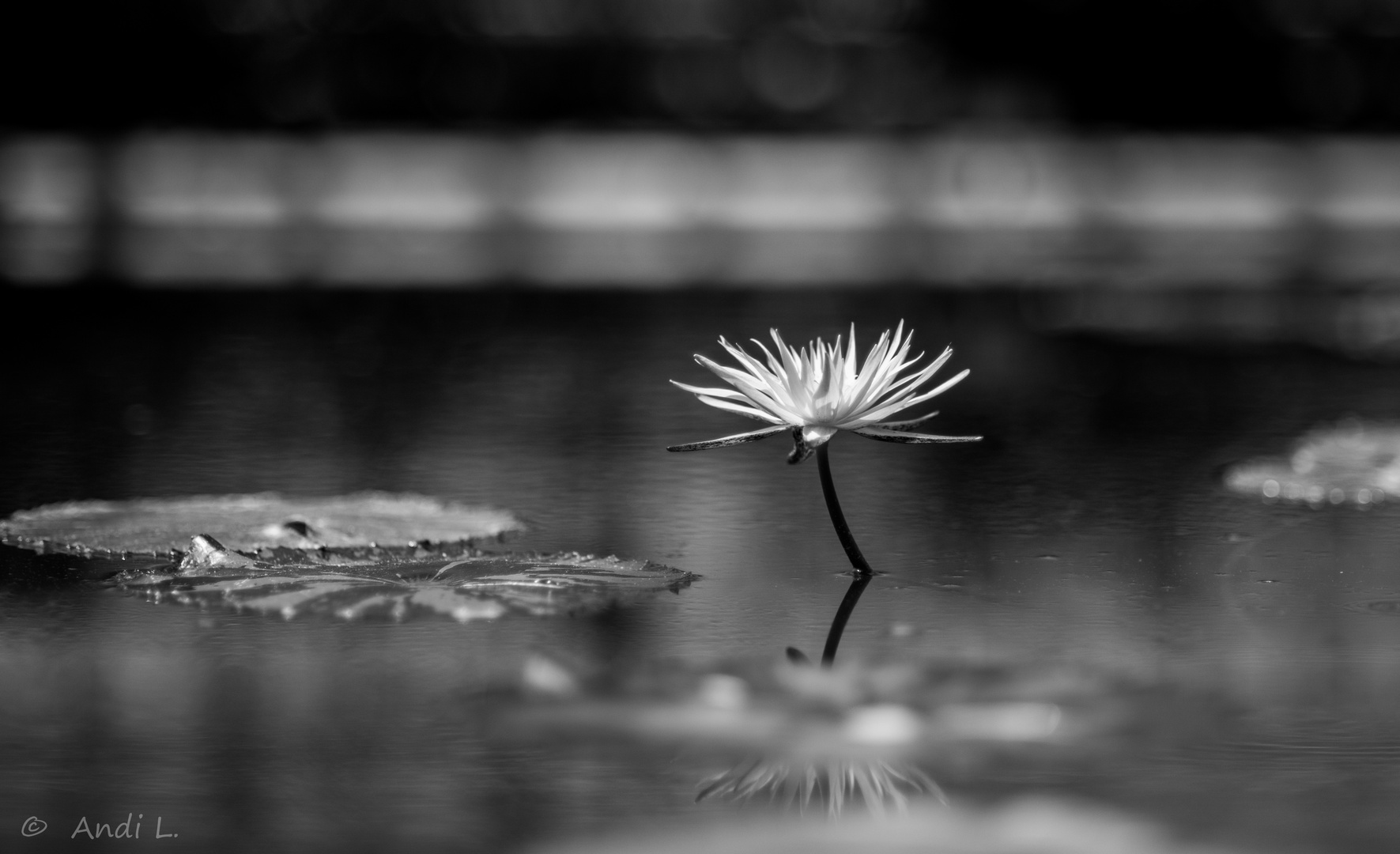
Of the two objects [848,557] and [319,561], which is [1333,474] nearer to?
[848,557]

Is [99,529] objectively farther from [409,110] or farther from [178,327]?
[409,110]

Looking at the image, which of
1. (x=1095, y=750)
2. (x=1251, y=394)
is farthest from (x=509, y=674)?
(x=1251, y=394)

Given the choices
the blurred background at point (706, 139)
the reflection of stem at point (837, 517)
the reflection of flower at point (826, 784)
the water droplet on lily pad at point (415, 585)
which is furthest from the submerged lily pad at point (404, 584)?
the blurred background at point (706, 139)

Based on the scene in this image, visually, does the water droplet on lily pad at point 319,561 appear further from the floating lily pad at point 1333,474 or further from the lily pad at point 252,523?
the floating lily pad at point 1333,474

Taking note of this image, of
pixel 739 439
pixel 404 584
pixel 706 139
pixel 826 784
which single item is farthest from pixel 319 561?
pixel 706 139

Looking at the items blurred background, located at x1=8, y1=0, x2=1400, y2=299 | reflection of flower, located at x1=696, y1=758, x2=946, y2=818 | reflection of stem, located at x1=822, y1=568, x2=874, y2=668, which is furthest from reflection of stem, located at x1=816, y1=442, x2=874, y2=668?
blurred background, located at x1=8, y1=0, x2=1400, y2=299

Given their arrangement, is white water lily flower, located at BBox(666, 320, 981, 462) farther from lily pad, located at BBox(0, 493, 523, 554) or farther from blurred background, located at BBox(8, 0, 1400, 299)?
blurred background, located at BBox(8, 0, 1400, 299)
